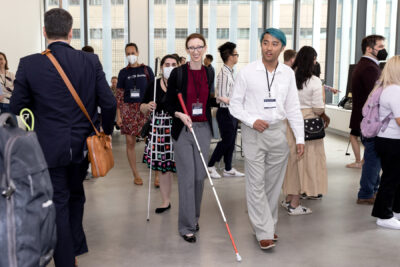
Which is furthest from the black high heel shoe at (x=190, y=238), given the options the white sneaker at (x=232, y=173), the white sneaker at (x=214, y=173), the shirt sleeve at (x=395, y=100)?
the white sneaker at (x=232, y=173)

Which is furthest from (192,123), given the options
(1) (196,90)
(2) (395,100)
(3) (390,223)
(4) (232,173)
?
(4) (232,173)

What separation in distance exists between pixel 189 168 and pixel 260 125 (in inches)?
27.5

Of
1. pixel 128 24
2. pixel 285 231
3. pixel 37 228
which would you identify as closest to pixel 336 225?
pixel 285 231

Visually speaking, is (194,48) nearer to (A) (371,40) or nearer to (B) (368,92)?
(A) (371,40)

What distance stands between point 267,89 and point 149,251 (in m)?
1.51

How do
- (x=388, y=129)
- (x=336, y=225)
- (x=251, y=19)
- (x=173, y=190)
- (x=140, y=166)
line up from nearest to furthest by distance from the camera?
1. (x=388, y=129)
2. (x=336, y=225)
3. (x=173, y=190)
4. (x=140, y=166)
5. (x=251, y=19)

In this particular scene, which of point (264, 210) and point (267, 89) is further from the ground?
point (267, 89)

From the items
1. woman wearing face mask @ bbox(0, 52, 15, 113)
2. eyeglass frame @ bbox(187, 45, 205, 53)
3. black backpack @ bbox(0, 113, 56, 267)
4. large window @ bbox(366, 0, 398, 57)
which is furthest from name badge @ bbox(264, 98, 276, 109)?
large window @ bbox(366, 0, 398, 57)

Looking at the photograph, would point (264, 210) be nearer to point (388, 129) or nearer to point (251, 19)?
point (388, 129)

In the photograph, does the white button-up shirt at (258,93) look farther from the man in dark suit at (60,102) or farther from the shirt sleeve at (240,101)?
the man in dark suit at (60,102)

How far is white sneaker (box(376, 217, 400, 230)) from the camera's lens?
406 cm

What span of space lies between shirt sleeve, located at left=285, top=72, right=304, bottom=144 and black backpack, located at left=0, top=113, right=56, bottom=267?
2.28 m

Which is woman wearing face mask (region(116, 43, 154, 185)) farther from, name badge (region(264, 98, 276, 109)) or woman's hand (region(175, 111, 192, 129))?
name badge (region(264, 98, 276, 109))

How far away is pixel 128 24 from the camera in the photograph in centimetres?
1216
